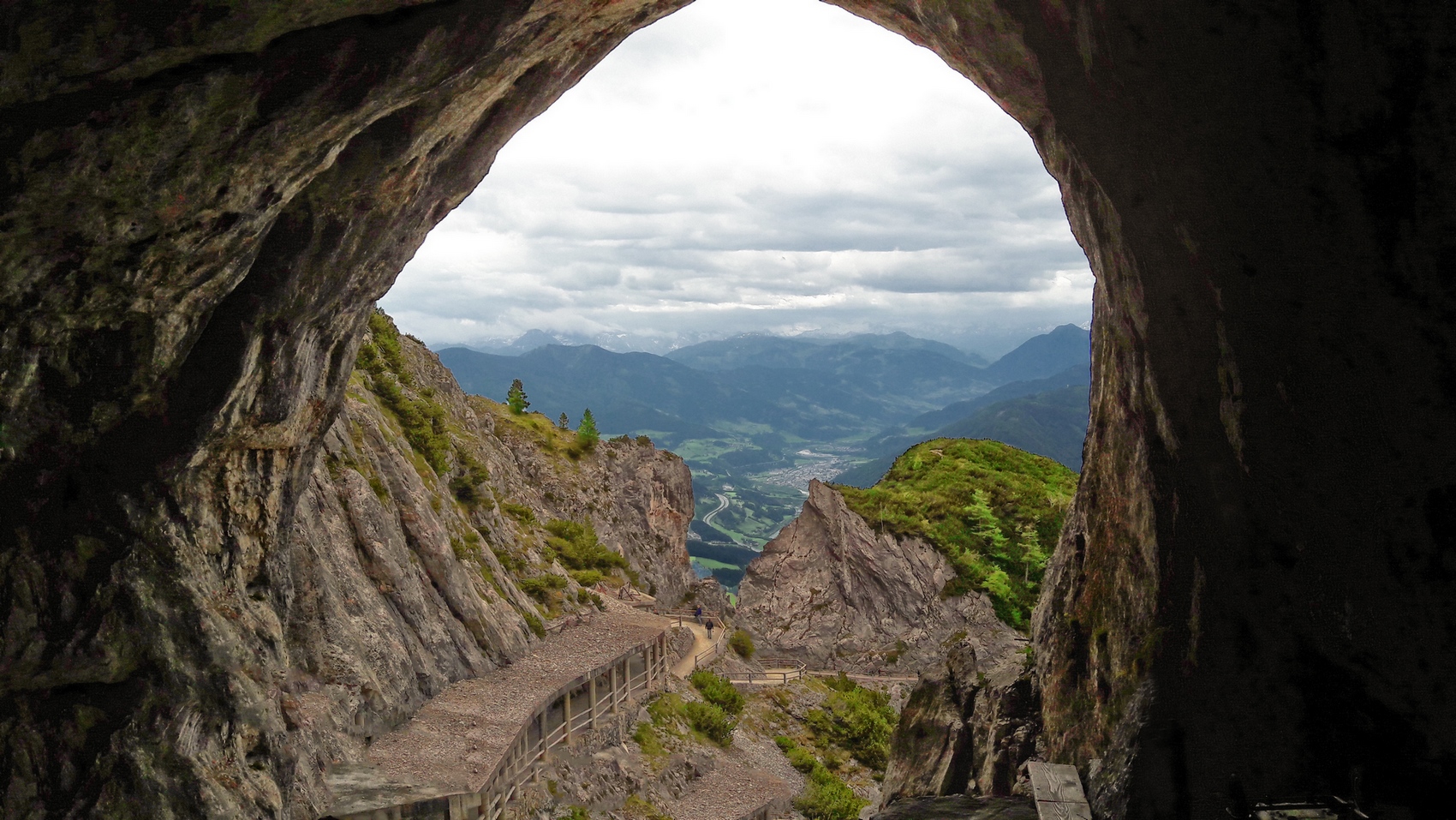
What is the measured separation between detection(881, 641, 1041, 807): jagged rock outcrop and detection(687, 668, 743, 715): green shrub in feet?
77.6

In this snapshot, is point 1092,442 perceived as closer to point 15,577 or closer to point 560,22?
point 560,22

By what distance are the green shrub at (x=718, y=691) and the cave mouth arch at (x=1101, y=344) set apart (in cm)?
3127

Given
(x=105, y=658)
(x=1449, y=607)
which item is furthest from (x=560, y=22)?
(x=1449, y=607)

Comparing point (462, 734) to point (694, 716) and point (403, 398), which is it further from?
point (403, 398)

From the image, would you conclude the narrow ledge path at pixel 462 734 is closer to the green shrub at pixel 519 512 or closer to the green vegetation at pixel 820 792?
the green vegetation at pixel 820 792

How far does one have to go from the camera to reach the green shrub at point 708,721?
43188 mm

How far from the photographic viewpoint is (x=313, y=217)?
15055 millimetres

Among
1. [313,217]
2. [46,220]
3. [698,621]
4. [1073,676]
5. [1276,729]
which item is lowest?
[698,621]

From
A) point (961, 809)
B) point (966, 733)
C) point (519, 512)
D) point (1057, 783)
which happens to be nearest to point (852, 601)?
point (519, 512)

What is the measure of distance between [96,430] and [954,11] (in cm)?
1665

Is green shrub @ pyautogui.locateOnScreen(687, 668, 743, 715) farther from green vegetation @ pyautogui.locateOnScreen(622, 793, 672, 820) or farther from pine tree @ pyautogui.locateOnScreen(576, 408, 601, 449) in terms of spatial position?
pine tree @ pyautogui.locateOnScreen(576, 408, 601, 449)

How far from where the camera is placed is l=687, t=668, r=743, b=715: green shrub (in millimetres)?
46000

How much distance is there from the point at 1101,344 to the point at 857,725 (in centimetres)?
3720

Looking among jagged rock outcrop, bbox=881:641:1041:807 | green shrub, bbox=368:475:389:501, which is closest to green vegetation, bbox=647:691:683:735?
green shrub, bbox=368:475:389:501
